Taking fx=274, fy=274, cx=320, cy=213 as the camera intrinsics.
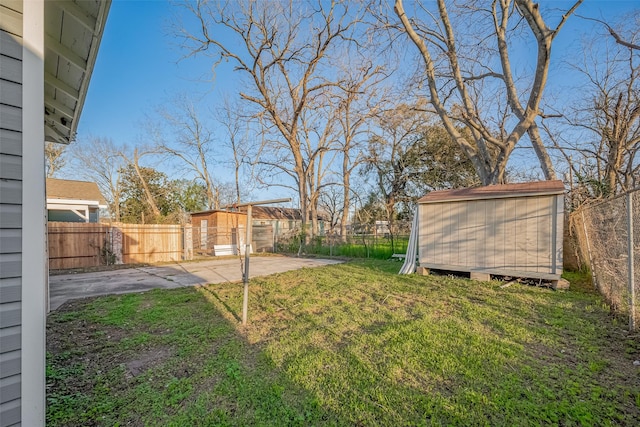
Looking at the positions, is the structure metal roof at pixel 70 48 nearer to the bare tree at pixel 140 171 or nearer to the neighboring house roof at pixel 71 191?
the neighboring house roof at pixel 71 191

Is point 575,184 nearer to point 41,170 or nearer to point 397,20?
point 397,20

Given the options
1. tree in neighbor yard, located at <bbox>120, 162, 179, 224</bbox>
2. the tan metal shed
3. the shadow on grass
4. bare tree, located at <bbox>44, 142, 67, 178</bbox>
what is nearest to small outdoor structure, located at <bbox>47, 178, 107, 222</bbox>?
tree in neighbor yard, located at <bbox>120, 162, 179, 224</bbox>

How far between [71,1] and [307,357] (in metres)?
3.20

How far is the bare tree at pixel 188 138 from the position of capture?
20.6 m

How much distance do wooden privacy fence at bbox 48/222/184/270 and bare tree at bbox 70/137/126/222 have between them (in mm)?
12625

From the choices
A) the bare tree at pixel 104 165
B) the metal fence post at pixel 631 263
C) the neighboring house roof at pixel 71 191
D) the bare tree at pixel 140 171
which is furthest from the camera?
the bare tree at pixel 104 165

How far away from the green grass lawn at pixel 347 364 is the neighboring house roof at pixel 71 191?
12.9 m

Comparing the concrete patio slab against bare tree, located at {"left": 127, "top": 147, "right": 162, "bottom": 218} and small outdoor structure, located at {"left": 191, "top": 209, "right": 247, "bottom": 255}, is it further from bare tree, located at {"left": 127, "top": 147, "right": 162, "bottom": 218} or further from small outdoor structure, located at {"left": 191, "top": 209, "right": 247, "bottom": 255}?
bare tree, located at {"left": 127, "top": 147, "right": 162, "bottom": 218}

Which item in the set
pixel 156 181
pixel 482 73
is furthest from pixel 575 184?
pixel 156 181

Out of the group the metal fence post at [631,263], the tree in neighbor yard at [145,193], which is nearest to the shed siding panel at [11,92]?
the metal fence post at [631,263]

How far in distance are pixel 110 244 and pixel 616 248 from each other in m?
13.3

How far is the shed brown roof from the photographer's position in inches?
204

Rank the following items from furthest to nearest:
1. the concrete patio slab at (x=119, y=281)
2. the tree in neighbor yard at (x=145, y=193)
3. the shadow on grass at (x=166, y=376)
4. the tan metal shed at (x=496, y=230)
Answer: the tree in neighbor yard at (x=145, y=193) → the concrete patio slab at (x=119, y=281) → the tan metal shed at (x=496, y=230) → the shadow on grass at (x=166, y=376)

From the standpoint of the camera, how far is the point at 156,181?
21.8m
